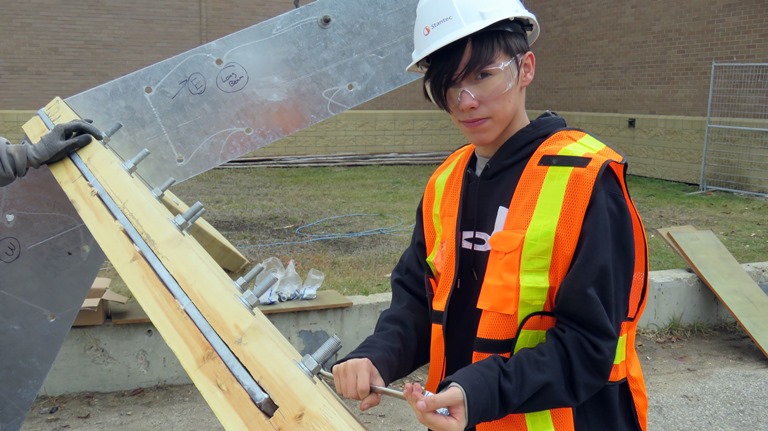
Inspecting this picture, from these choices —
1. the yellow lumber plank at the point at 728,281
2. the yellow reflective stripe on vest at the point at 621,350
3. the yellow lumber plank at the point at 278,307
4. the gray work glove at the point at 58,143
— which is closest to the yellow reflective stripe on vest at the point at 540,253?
the yellow reflective stripe on vest at the point at 621,350

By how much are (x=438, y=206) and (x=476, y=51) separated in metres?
0.47

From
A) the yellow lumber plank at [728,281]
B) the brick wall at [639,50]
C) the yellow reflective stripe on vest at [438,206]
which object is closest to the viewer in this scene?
the yellow reflective stripe on vest at [438,206]

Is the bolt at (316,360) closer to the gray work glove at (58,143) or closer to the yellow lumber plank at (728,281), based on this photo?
the gray work glove at (58,143)

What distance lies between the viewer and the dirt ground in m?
4.64

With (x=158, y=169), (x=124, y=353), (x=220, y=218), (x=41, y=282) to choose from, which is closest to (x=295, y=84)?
(x=158, y=169)

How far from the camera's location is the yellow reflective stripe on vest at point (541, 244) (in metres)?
1.67

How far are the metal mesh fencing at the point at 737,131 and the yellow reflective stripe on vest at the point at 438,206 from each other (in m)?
11.4

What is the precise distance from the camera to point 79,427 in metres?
4.55

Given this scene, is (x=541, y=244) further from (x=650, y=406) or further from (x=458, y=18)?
(x=650, y=406)

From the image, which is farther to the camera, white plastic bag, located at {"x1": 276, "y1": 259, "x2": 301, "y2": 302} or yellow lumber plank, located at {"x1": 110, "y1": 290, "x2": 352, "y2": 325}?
white plastic bag, located at {"x1": 276, "y1": 259, "x2": 301, "y2": 302}

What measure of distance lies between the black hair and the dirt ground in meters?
3.23

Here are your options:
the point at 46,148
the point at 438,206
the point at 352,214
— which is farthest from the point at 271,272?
the point at 352,214

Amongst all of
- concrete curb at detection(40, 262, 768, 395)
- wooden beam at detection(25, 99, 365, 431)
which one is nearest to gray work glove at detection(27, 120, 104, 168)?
wooden beam at detection(25, 99, 365, 431)

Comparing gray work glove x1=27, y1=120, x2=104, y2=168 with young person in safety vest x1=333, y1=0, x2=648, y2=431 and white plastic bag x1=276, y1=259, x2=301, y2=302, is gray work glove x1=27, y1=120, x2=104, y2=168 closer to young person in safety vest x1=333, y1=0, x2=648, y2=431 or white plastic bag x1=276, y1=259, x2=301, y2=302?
young person in safety vest x1=333, y1=0, x2=648, y2=431
